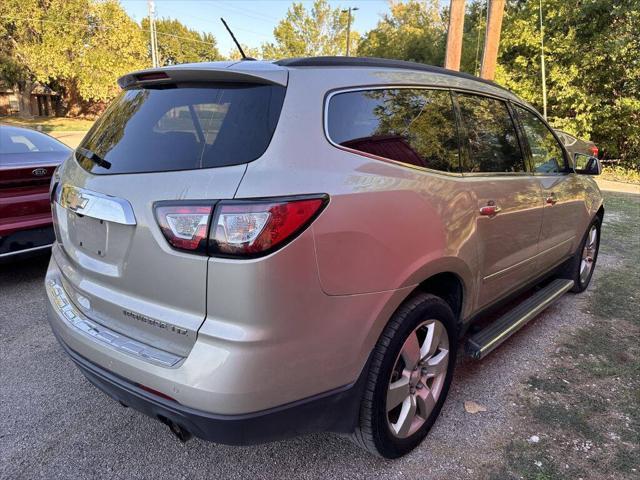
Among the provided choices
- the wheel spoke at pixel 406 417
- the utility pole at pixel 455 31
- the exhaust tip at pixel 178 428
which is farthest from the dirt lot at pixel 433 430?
the utility pole at pixel 455 31

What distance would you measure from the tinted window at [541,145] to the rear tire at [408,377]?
62.1 inches

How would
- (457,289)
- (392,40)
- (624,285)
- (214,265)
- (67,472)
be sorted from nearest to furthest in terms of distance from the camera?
(214,265) → (67,472) → (457,289) → (624,285) → (392,40)

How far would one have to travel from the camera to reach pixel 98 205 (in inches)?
77.0

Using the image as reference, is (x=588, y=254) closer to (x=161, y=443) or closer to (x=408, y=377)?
(x=408, y=377)

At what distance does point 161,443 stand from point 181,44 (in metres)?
64.5

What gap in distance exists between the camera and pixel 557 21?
49.1ft

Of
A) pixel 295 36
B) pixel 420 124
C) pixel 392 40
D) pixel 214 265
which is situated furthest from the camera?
pixel 295 36

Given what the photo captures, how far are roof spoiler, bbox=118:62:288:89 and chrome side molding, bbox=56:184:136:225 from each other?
0.60 m

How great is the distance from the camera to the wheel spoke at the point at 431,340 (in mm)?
2369

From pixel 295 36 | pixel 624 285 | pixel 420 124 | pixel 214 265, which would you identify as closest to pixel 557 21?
pixel 624 285

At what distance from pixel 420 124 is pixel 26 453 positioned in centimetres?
246

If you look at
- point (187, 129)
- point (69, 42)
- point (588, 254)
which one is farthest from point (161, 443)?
point (69, 42)

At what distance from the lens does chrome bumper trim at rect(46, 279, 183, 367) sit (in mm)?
1787

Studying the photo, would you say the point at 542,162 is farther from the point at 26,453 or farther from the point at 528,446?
the point at 26,453
